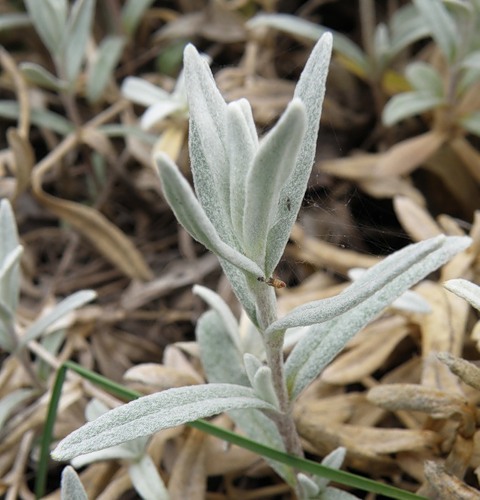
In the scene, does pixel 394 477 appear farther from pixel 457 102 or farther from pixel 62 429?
pixel 457 102

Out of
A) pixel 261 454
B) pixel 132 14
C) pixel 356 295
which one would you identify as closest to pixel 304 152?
pixel 356 295

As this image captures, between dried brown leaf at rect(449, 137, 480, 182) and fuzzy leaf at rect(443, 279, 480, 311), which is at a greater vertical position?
fuzzy leaf at rect(443, 279, 480, 311)

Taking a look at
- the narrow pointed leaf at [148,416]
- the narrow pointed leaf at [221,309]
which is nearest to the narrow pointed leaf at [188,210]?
the narrow pointed leaf at [148,416]

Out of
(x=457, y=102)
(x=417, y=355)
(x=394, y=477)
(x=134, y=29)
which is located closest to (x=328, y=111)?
(x=457, y=102)

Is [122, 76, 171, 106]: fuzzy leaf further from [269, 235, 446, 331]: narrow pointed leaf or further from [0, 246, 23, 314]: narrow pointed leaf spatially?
[269, 235, 446, 331]: narrow pointed leaf

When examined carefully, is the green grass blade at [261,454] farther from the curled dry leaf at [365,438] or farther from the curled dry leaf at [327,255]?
the curled dry leaf at [327,255]

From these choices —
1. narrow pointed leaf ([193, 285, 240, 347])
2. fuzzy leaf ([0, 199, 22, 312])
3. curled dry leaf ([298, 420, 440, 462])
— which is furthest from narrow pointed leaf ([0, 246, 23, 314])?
curled dry leaf ([298, 420, 440, 462])
